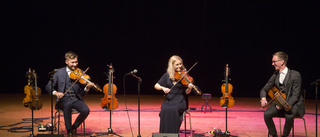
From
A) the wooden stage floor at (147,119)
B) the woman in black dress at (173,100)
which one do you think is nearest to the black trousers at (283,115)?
the wooden stage floor at (147,119)

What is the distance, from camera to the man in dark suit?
4.74m

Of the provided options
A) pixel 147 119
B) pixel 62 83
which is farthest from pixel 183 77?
pixel 147 119

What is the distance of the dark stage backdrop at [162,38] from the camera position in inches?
320

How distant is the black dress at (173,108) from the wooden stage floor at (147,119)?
57 centimetres

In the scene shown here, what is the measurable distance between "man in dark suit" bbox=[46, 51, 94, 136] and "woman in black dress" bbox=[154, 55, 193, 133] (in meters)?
1.03

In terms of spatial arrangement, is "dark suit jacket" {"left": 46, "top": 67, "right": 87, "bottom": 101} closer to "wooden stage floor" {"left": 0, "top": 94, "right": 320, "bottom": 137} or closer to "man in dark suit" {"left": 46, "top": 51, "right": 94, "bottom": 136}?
"man in dark suit" {"left": 46, "top": 51, "right": 94, "bottom": 136}

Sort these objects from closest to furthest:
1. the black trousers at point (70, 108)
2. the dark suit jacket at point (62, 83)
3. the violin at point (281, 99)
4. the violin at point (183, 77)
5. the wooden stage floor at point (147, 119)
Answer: the violin at point (281, 99) < the violin at point (183, 77) < the black trousers at point (70, 108) < the dark suit jacket at point (62, 83) < the wooden stage floor at point (147, 119)

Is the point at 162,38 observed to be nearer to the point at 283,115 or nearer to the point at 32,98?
the point at 32,98

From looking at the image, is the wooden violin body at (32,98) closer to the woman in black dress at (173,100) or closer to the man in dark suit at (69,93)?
the man in dark suit at (69,93)

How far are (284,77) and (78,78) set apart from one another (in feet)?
8.64

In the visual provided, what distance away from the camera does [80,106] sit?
4.77 metres

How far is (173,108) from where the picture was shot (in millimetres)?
4398

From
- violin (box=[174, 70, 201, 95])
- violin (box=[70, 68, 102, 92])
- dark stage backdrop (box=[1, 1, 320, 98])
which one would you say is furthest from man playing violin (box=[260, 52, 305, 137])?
dark stage backdrop (box=[1, 1, 320, 98])

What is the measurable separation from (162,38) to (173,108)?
4820mm
